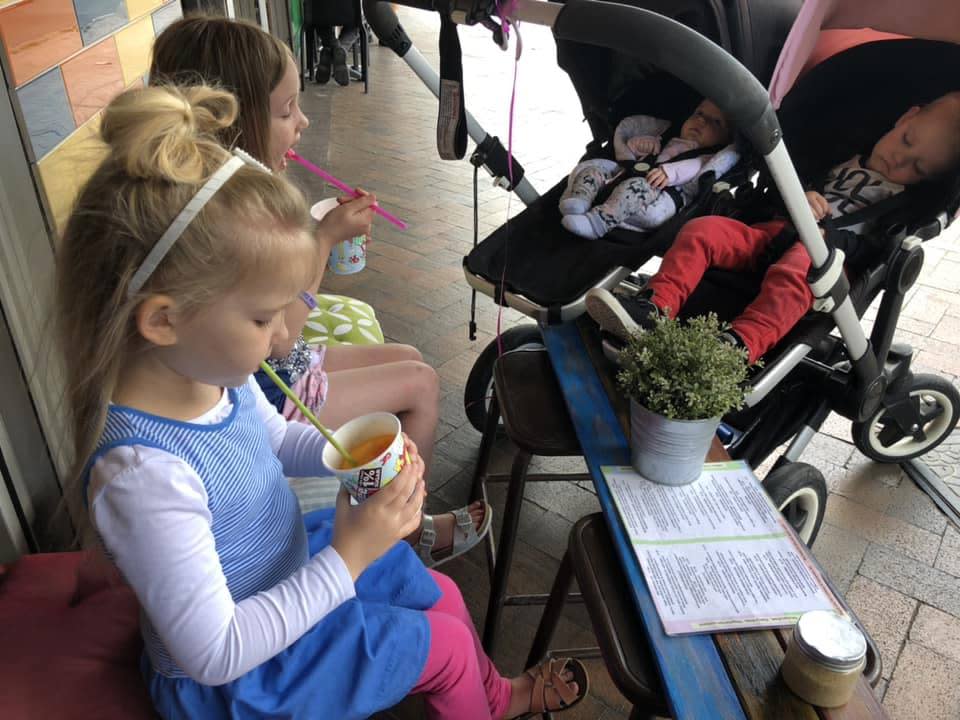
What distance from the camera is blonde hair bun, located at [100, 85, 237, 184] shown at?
846mm

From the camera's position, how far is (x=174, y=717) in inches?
40.1

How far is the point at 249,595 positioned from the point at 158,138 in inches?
24.5

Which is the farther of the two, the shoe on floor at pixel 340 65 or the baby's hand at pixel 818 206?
the shoe on floor at pixel 340 65

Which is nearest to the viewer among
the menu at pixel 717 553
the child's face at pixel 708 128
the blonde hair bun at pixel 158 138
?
the blonde hair bun at pixel 158 138

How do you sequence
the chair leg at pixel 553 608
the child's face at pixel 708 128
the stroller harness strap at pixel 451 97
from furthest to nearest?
the child's face at pixel 708 128 → the stroller harness strap at pixel 451 97 → the chair leg at pixel 553 608

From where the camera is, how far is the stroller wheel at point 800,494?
1697 millimetres

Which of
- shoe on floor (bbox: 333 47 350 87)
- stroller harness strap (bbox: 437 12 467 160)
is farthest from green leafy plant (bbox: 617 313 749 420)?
shoe on floor (bbox: 333 47 350 87)

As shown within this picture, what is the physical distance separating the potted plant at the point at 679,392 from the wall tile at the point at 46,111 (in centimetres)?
128

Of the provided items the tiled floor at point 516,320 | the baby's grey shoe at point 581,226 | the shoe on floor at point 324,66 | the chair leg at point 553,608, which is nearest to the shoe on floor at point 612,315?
the baby's grey shoe at point 581,226

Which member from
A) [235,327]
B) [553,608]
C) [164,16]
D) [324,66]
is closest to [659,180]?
[553,608]

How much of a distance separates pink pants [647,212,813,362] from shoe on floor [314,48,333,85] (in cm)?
508

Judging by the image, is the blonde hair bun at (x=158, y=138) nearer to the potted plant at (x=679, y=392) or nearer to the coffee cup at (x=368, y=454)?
the coffee cup at (x=368, y=454)

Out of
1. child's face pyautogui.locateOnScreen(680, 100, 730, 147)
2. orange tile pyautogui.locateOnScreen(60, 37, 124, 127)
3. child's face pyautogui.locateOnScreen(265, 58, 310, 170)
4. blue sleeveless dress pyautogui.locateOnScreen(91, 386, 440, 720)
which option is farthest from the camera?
child's face pyautogui.locateOnScreen(680, 100, 730, 147)

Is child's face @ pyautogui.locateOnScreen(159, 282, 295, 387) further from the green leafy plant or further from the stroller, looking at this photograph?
the stroller
